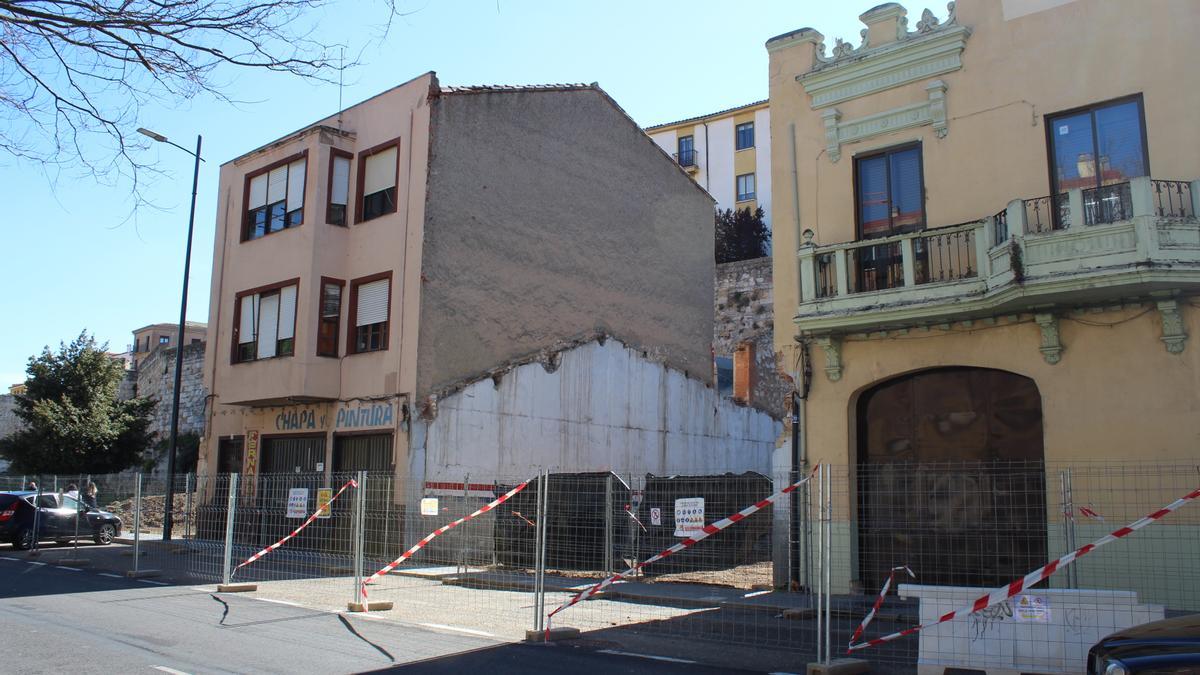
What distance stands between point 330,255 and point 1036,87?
52.6 ft

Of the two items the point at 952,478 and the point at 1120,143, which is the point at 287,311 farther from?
the point at 1120,143

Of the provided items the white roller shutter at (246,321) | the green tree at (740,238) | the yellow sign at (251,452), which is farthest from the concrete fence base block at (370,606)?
the green tree at (740,238)

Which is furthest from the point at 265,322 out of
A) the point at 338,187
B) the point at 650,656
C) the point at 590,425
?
the point at 650,656

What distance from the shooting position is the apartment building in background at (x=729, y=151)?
51.7m

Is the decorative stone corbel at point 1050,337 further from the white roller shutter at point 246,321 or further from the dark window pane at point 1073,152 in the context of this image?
the white roller shutter at point 246,321

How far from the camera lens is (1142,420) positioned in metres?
12.2

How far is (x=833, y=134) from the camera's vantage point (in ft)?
50.9

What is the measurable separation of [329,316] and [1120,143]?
17123 millimetres

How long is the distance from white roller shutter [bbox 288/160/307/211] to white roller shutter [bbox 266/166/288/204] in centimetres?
26

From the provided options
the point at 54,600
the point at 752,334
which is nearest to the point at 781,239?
the point at 54,600

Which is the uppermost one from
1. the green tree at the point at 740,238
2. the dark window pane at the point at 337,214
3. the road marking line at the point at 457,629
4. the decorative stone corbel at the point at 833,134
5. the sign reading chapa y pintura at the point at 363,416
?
the green tree at the point at 740,238

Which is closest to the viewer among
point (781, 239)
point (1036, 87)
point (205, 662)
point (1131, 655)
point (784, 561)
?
point (1131, 655)

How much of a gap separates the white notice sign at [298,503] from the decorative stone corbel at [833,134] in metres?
9.89

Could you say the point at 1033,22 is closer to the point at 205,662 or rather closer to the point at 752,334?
the point at 205,662
